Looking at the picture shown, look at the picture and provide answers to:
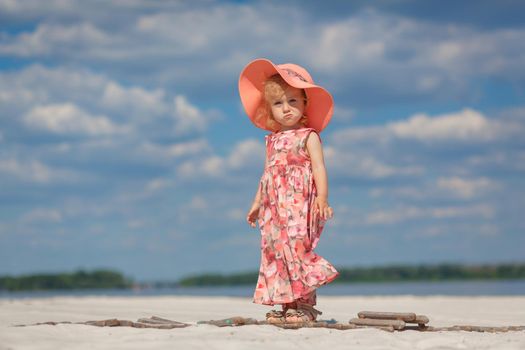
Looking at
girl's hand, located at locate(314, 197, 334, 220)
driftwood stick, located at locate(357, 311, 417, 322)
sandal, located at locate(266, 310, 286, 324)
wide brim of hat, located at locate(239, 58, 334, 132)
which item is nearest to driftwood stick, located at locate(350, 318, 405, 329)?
driftwood stick, located at locate(357, 311, 417, 322)

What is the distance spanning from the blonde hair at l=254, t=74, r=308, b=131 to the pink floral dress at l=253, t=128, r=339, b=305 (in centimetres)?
22

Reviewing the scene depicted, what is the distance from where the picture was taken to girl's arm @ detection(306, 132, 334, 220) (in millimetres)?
6918

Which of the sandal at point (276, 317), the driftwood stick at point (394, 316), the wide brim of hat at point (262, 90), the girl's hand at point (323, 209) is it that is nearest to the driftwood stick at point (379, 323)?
the driftwood stick at point (394, 316)

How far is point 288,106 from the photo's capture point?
23.6ft

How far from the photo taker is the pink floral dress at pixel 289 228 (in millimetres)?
6930

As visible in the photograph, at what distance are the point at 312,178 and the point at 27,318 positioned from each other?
3273 millimetres

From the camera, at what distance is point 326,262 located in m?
7.00

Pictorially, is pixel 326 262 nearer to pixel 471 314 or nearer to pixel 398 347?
pixel 398 347

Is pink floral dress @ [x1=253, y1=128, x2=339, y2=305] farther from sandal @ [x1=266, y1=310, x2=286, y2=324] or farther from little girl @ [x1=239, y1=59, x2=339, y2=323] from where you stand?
sandal @ [x1=266, y1=310, x2=286, y2=324]

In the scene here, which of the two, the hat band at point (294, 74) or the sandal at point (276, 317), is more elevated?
the hat band at point (294, 74)

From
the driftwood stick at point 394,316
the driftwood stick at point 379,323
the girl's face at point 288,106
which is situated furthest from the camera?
the girl's face at point 288,106

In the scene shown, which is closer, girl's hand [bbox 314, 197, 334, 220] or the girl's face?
girl's hand [bbox 314, 197, 334, 220]

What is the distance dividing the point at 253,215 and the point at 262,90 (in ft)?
3.92

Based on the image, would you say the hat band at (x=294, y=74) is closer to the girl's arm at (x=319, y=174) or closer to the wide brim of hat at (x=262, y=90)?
the wide brim of hat at (x=262, y=90)
